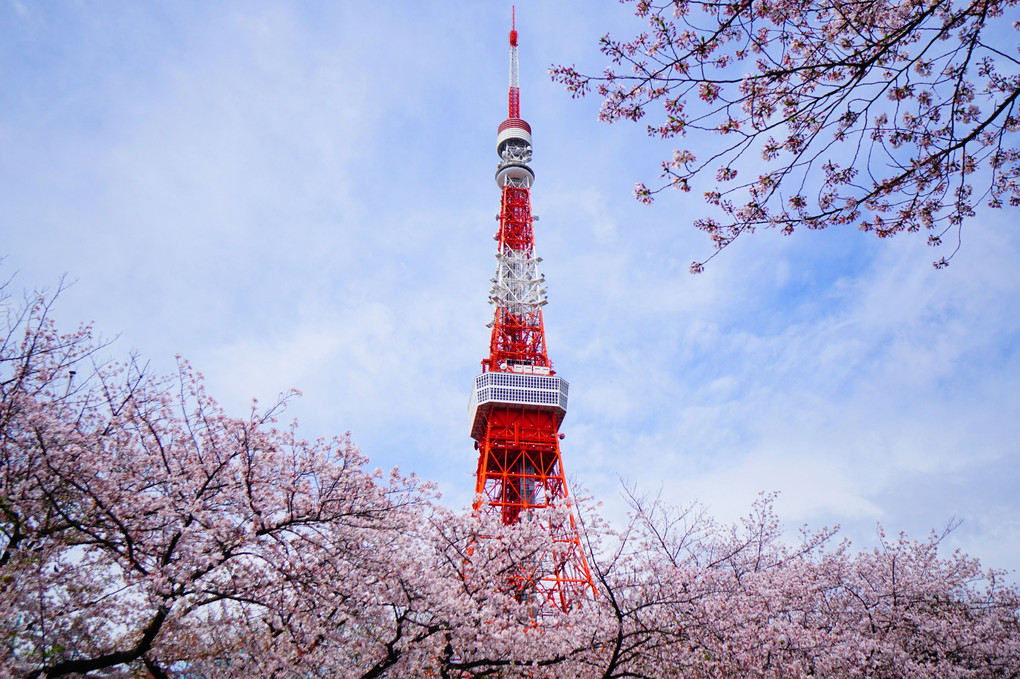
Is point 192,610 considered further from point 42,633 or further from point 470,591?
point 470,591

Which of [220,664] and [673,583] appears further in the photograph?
[673,583]

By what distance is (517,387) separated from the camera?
1020 inches

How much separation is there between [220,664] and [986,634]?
41.2 feet

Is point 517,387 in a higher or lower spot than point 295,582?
higher

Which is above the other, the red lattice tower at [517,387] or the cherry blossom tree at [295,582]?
the red lattice tower at [517,387]

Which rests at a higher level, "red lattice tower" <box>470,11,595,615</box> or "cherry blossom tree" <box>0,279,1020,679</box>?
"red lattice tower" <box>470,11,595,615</box>

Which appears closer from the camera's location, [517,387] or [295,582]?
[295,582]

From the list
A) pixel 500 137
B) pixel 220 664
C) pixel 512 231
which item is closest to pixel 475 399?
pixel 512 231

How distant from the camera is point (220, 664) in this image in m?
6.32

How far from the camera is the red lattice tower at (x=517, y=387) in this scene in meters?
24.3

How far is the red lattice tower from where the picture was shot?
24.3m

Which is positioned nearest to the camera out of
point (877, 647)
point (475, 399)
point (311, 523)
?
point (311, 523)

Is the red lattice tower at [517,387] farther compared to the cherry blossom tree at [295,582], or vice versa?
A: the red lattice tower at [517,387]

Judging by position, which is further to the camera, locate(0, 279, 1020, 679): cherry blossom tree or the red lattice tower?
the red lattice tower
